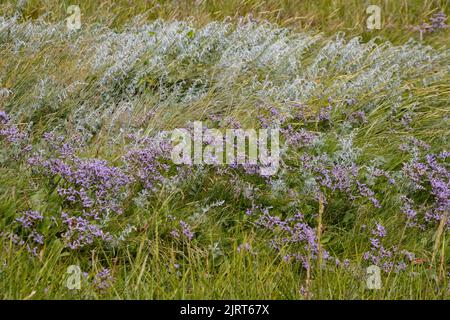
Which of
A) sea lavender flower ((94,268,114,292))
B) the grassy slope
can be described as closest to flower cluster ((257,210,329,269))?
the grassy slope

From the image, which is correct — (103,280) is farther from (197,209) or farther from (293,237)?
(293,237)

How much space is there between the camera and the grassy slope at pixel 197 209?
3545 millimetres

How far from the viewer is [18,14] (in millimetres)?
6590

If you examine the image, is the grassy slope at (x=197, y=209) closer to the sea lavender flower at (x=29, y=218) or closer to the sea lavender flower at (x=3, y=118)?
the sea lavender flower at (x=29, y=218)

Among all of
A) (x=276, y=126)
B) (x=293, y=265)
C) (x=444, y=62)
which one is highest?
(x=444, y=62)

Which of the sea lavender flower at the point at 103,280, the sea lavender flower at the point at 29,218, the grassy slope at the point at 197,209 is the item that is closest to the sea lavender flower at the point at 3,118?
the grassy slope at the point at 197,209

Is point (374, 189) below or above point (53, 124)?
below

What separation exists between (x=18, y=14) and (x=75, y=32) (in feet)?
2.27

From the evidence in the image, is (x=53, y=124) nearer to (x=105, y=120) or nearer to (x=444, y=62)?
(x=105, y=120)

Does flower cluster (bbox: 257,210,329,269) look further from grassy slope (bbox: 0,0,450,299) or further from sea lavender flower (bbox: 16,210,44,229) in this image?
sea lavender flower (bbox: 16,210,44,229)

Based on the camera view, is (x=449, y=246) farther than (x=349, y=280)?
Yes

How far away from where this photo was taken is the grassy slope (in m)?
3.54
